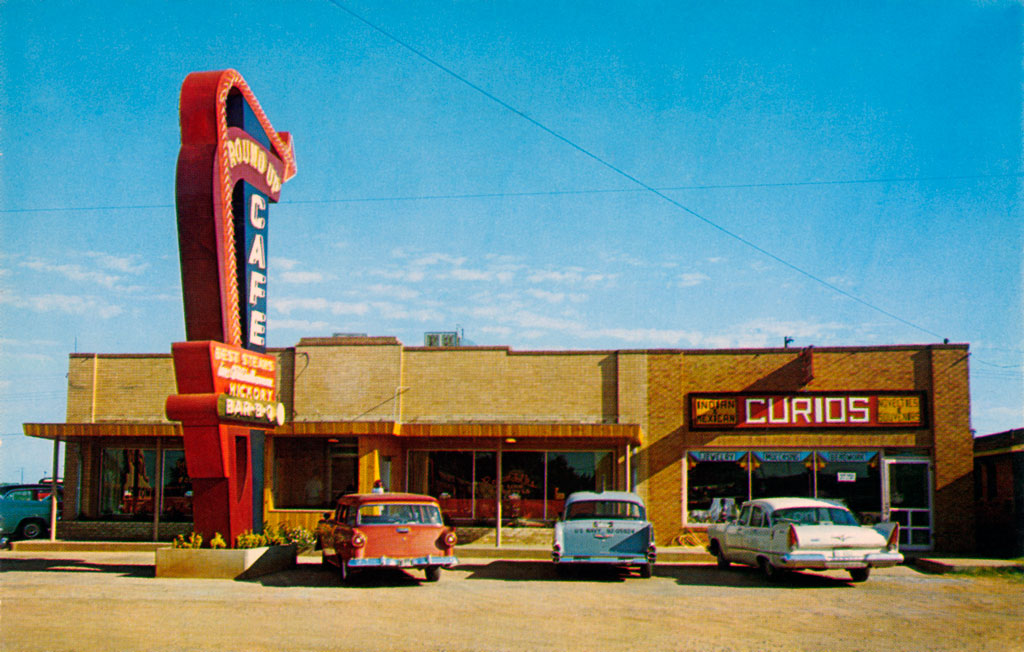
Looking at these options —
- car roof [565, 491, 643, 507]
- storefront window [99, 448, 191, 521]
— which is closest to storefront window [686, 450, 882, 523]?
car roof [565, 491, 643, 507]

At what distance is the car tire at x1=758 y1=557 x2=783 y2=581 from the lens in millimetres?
16594

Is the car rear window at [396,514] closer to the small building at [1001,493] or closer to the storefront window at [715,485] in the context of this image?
the storefront window at [715,485]

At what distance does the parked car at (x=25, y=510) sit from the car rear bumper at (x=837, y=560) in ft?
63.3

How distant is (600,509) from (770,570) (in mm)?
3048

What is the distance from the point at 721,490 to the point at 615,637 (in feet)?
43.5

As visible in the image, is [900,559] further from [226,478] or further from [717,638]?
[226,478]

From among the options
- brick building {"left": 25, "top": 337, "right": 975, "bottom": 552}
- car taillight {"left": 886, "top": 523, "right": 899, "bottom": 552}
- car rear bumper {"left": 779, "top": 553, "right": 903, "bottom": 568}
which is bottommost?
car rear bumper {"left": 779, "top": 553, "right": 903, "bottom": 568}

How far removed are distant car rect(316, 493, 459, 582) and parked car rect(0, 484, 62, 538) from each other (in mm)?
13200

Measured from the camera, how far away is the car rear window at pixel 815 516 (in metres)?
16.6

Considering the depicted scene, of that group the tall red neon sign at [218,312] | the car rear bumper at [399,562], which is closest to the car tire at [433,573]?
the car rear bumper at [399,562]

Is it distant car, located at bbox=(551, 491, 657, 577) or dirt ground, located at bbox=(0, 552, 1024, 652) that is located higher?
distant car, located at bbox=(551, 491, 657, 577)

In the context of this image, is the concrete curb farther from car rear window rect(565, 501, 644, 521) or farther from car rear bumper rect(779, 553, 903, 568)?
car rear window rect(565, 501, 644, 521)

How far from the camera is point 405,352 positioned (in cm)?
2498

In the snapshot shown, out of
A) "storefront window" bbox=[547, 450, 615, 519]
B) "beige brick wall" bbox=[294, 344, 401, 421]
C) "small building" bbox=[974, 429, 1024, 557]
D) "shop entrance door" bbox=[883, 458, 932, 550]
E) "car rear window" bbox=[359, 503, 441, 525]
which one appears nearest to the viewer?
"car rear window" bbox=[359, 503, 441, 525]
